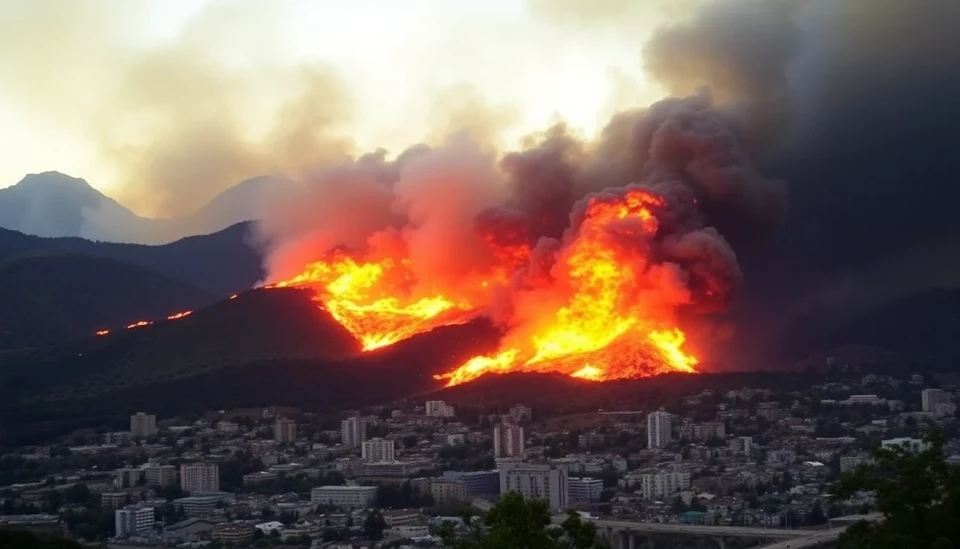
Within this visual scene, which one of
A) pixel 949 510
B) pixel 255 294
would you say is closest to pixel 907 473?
pixel 949 510

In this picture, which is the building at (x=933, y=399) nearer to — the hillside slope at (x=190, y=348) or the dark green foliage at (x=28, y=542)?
the hillside slope at (x=190, y=348)

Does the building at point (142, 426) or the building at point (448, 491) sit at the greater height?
the building at point (142, 426)

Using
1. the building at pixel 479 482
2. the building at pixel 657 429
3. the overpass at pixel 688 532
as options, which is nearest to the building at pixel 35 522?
the building at pixel 479 482

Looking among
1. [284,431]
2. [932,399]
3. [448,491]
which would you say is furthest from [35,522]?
[932,399]

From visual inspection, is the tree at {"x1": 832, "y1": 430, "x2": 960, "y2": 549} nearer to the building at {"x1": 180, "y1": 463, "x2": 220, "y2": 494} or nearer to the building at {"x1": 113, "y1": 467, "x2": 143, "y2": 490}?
the building at {"x1": 180, "y1": 463, "x2": 220, "y2": 494}

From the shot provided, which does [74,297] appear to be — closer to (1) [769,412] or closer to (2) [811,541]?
(1) [769,412]

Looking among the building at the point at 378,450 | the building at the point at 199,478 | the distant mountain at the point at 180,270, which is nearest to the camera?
the building at the point at 199,478

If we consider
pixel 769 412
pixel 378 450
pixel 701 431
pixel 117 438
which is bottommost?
pixel 378 450
